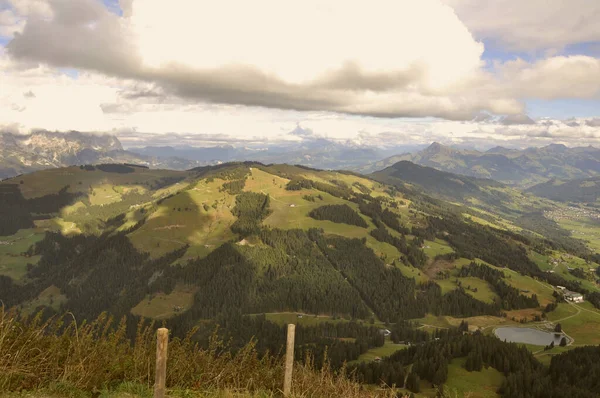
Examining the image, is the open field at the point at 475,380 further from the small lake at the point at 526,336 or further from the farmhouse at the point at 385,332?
the farmhouse at the point at 385,332

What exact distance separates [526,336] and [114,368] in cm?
21624

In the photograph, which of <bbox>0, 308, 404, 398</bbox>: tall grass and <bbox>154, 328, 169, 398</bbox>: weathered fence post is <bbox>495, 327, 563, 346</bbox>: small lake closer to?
<bbox>0, 308, 404, 398</bbox>: tall grass

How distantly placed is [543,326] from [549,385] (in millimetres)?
113592

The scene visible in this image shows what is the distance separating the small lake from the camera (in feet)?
566

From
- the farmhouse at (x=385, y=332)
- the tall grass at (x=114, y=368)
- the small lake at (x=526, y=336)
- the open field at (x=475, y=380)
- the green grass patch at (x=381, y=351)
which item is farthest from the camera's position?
the farmhouse at (x=385, y=332)

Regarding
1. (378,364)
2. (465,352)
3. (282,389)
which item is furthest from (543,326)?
(282,389)

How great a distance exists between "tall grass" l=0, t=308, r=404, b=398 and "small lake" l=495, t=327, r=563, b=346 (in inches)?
7533

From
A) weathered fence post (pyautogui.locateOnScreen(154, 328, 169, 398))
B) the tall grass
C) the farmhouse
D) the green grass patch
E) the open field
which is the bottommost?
the farmhouse

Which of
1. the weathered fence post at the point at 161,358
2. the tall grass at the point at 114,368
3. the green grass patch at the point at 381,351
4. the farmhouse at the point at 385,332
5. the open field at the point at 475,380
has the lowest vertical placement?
the farmhouse at the point at 385,332

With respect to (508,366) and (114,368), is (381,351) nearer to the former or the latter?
(508,366)

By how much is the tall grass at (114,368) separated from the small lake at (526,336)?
19133 centimetres

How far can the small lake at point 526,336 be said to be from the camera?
172500mm

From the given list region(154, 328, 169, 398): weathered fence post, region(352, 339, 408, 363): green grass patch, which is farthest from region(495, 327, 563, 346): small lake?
region(154, 328, 169, 398): weathered fence post

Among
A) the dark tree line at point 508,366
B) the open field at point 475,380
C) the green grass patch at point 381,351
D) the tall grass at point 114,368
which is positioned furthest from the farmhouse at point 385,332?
the tall grass at point 114,368
